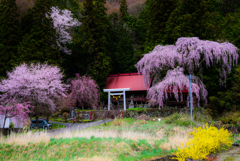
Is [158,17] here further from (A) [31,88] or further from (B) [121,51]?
(A) [31,88]

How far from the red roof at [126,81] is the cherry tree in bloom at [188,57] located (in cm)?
595

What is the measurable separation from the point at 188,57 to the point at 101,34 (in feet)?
46.1

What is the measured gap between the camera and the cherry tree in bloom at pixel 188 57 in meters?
20.7

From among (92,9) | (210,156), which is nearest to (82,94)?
(92,9)

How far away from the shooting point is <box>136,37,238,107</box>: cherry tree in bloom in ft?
67.9

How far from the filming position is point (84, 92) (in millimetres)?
26656

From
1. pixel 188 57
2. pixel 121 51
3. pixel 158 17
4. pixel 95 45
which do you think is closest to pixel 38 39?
pixel 95 45

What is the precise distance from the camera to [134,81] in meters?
29.7

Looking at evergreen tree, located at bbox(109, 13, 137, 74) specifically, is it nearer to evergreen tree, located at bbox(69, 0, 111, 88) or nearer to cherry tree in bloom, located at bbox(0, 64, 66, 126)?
evergreen tree, located at bbox(69, 0, 111, 88)

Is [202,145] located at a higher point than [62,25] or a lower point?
lower

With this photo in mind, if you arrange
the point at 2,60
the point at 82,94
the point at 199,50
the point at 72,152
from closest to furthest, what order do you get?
the point at 72,152, the point at 199,50, the point at 2,60, the point at 82,94

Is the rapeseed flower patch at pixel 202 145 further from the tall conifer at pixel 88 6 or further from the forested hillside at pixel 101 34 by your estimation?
the tall conifer at pixel 88 6

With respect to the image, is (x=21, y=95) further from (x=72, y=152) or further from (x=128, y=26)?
(x=128, y=26)

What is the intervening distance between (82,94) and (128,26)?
59.2 feet
